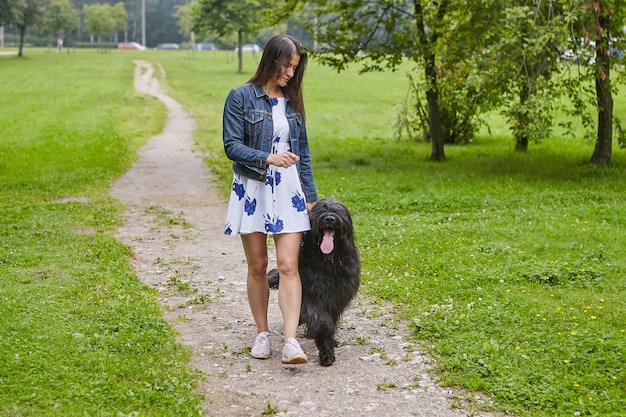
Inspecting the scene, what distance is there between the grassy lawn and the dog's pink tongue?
1278 millimetres

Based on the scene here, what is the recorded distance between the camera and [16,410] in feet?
17.9

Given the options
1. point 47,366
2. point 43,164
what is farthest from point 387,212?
point 43,164

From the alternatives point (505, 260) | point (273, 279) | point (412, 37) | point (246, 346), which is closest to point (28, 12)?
point (412, 37)

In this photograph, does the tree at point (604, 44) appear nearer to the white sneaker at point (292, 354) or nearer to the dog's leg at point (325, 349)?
the dog's leg at point (325, 349)

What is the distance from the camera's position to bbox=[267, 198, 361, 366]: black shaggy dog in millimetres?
6430

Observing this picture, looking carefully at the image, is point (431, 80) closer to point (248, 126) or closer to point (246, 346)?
point (246, 346)

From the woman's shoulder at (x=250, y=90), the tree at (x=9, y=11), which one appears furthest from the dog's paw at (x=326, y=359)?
the tree at (x=9, y=11)

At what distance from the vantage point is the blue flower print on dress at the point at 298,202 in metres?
6.42

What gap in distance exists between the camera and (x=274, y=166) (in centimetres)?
637

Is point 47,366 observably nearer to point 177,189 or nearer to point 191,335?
point 191,335

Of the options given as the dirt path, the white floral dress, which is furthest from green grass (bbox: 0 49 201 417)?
the white floral dress

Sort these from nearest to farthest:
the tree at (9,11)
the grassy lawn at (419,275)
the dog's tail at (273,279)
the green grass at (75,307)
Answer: the green grass at (75,307)
the grassy lawn at (419,275)
the dog's tail at (273,279)
the tree at (9,11)

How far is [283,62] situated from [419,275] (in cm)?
389

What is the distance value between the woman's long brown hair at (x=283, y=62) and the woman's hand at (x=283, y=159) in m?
0.56
